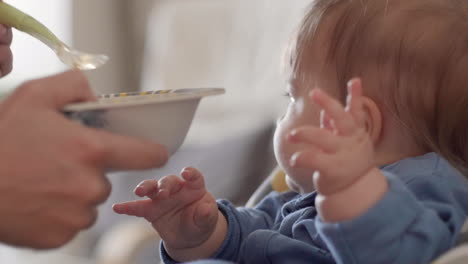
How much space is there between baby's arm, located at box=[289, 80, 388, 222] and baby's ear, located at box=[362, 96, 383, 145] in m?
0.18

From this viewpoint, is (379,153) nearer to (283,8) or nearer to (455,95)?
(455,95)

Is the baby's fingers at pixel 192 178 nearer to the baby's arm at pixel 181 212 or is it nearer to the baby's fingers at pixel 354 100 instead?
the baby's arm at pixel 181 212

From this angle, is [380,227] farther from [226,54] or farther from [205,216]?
[226,54]

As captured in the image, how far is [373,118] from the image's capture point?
0.75 meters

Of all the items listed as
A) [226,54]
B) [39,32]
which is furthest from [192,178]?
[226,54]

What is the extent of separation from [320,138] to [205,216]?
1.06 ft

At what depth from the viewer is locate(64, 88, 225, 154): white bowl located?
52 centimetres

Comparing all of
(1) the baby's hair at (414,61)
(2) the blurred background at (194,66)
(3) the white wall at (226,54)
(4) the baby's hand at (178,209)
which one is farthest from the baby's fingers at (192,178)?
(3) the white wall at (226,54)

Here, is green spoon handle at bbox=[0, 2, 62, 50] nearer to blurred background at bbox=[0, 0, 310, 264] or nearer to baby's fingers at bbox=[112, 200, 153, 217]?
baby's fingers at bbox=[112, 200, 153, 217]

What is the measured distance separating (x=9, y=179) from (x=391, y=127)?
1.51 feet

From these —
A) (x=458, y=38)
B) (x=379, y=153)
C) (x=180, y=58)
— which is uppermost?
(x=458, y=38)

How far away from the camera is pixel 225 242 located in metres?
0.87

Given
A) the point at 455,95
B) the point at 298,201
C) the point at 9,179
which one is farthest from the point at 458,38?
the point at 9,179

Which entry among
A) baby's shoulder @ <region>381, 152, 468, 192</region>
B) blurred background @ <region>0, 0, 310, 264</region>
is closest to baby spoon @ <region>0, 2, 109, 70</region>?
baby's shoulder @ <region>381, 152, 468, 192</region>
